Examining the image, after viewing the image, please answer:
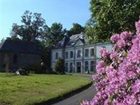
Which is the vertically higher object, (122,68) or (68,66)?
(68,66)

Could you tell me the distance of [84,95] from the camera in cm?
3064

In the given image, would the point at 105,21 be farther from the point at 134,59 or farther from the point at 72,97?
the point at 134,59

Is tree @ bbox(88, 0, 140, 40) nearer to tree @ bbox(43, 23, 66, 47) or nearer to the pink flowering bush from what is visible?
the pink flowering bush

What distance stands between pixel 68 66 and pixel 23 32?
1018 inches

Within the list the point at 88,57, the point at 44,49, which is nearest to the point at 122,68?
the point at 88,57

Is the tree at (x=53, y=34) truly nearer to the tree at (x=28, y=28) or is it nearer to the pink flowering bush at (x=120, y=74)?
the tree at (x=28, y=28)

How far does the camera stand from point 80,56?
101500mm

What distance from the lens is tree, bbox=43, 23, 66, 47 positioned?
12804cm

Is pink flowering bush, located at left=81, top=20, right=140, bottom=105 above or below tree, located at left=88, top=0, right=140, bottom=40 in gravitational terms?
below

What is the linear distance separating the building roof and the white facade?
646 centimetres

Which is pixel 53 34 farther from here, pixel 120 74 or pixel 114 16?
pixel 120 74

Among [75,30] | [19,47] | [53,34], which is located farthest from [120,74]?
[75,30]

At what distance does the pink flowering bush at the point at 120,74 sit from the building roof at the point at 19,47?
3685 inches

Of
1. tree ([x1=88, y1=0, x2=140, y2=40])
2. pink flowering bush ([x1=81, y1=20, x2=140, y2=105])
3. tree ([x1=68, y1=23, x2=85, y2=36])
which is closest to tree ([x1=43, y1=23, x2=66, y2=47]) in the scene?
tree ([x1=68, y1=23, x2=85, y2=36])
